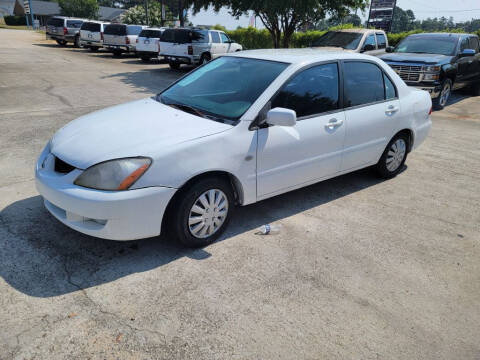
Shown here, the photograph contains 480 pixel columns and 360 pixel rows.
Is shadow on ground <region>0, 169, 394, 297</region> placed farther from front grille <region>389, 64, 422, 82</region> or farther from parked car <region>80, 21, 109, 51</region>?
parked car <region>80, 21, 109, 51</region>

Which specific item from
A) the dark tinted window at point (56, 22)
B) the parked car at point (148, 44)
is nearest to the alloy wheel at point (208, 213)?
the parked car at point (148, 44)

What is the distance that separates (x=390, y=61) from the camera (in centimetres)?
1083

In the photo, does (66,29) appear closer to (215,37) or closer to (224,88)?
(215,37)

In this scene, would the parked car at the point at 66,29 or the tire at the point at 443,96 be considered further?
the parked car at the point at 66,29

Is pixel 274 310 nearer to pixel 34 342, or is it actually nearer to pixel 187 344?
pixel 187 344

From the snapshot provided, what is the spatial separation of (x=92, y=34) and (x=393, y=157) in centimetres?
2295

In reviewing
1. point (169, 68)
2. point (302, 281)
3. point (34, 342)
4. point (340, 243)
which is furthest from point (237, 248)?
point (169, 68)

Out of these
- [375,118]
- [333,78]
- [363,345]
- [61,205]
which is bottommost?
[363,345]

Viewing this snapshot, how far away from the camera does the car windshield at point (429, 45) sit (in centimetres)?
1139

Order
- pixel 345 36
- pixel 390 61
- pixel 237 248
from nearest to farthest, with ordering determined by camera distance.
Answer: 1. pixel 237 248
2. pixel 390 61
3. pixel 345 36

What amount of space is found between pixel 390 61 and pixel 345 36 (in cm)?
365

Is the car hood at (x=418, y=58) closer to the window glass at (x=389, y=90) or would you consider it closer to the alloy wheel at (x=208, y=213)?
the window glass at (x=389, y=90)

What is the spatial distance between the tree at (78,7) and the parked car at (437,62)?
60.1 metres

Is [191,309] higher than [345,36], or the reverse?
[345,36]
